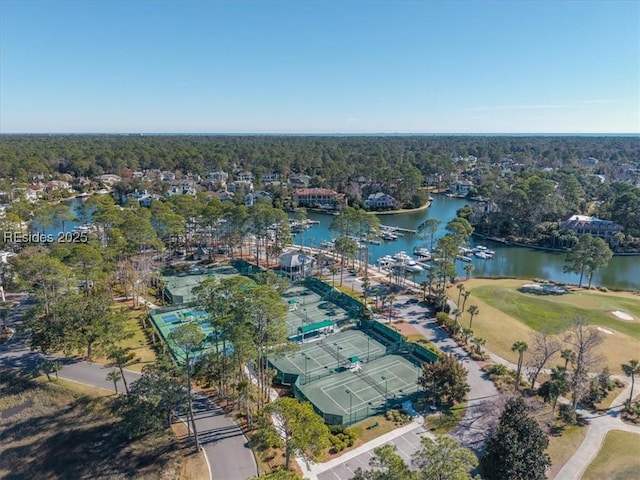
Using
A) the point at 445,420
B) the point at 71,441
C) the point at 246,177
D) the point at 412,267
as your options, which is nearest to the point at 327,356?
the point at 445,420

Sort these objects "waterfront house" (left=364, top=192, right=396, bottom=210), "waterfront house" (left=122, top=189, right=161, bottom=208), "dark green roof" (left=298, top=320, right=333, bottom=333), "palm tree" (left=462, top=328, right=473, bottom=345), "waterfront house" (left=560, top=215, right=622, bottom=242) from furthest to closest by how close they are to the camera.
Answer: "waterfront house" (left=364, top=192, right=396, bottom=210), "waterfront house" (left=122, top=189, right=161, bottom=208), "waterfront house" (left=560, top=215, right=622, bottom=242), "dark green roof" (left=298, top=320, right=333, bottom=333), "palm tree" (left=462, top=328, right=473, bottom=345)

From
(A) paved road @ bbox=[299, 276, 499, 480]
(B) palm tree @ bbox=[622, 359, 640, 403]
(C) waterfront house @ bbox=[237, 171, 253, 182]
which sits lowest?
(A) paved road @ bbox=[299, 276, 499, 480]

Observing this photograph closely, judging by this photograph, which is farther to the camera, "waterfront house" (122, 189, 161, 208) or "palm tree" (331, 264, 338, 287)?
"waterfront house" (122, 189, 161, 208)

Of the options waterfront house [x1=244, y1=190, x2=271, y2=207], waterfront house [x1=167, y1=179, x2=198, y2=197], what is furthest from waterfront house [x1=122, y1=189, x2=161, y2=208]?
waterfront house [x1=244, y1=190, x2=271, y2=207]

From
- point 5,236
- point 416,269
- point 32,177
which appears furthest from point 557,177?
point 32,177

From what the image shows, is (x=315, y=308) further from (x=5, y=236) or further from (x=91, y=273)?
(x=5, y=236)

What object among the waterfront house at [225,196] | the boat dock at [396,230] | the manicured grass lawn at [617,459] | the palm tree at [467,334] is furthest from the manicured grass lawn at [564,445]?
the waterfront house at [225,196]

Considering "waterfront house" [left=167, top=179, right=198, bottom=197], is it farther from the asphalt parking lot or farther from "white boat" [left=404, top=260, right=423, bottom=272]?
the asphalt parking lot
